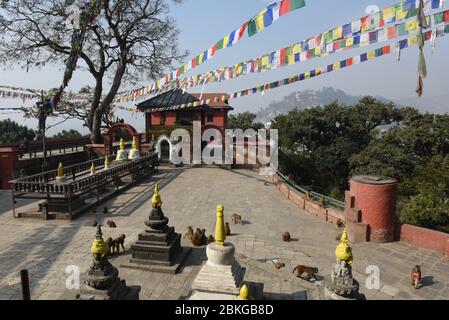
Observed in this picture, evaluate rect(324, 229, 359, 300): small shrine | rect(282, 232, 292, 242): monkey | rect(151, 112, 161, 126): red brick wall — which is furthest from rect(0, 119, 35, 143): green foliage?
rect(324, 229, 359, 300): small shrine

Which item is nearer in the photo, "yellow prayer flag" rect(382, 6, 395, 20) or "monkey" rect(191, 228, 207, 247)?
"yellow prayer flag" rect(382, 6, 395, 20)

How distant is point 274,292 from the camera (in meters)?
7.12

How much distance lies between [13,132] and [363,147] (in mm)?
38734

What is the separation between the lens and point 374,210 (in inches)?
452

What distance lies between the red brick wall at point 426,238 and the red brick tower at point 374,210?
429mm

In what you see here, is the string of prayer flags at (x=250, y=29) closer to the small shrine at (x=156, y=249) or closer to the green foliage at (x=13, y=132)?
the small shrine at (x=156, y=249)

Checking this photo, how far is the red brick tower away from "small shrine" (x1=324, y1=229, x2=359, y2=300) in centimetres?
645

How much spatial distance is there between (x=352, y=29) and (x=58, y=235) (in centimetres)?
1169

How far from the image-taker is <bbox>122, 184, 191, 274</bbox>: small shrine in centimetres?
815

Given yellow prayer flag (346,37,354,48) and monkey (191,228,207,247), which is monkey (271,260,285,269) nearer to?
monkey (191,228,207,247)

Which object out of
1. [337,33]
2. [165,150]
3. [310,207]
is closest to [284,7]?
[337,33]

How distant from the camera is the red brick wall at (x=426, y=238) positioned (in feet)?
34.7
